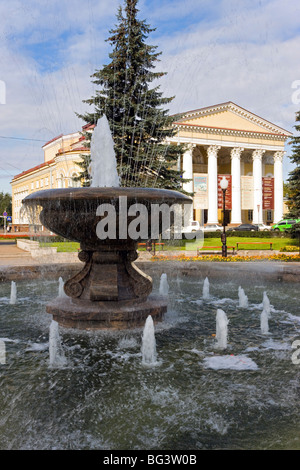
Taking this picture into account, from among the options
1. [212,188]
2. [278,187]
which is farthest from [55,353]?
[278,187]

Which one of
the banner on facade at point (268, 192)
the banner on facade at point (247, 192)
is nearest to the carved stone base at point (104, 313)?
the banner on facade at point (268, 192)

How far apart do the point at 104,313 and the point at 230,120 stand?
1892 inches

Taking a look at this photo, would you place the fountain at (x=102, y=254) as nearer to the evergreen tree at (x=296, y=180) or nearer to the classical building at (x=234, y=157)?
the evergreen tree at (x=296, y=180)

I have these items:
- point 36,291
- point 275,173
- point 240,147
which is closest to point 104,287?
point 36,291

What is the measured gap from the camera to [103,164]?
6793mm

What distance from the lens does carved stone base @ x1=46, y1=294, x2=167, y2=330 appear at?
4922mm

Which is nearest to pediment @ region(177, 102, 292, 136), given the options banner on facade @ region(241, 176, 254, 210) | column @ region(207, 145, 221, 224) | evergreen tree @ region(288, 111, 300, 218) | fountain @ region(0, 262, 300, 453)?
column @ region(207, 145, 221, 224)

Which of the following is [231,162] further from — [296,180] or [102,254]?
[102,254]

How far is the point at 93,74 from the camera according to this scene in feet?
67.8

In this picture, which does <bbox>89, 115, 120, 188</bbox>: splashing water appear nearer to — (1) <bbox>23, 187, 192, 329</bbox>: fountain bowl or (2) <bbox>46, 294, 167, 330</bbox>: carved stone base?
(1) <bbox>23, 187, 192, 329</bbox>: fountain bowl

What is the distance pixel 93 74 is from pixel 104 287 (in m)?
18.1

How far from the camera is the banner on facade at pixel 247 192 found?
49.3 meters
